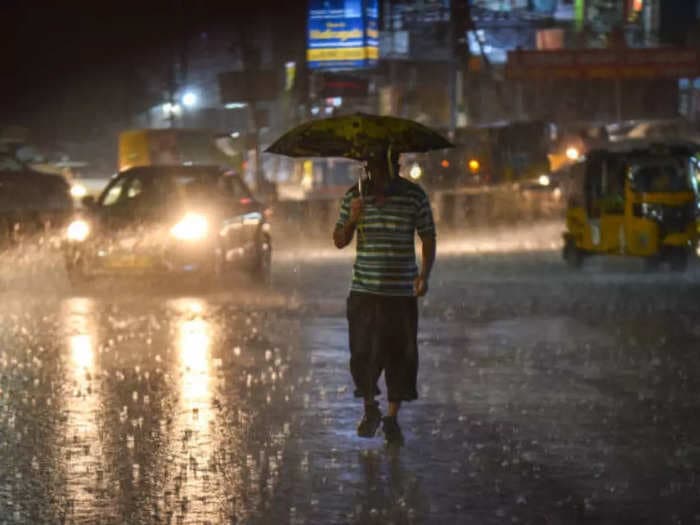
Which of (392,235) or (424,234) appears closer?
(392,235)

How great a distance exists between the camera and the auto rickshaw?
774 inches

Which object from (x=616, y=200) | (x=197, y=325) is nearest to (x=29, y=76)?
(x=616, y=200)

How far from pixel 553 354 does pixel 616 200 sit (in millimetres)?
9279

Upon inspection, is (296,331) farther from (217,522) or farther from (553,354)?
(217,522)

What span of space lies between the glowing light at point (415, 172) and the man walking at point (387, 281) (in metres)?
38.8

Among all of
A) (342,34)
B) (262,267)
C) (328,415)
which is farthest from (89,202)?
(342,34)

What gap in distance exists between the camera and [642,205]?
1991 cm

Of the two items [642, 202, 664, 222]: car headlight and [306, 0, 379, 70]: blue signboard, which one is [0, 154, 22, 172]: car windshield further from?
[306, 0, 379, 70]: blue signboard

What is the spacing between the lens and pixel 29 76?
209ft

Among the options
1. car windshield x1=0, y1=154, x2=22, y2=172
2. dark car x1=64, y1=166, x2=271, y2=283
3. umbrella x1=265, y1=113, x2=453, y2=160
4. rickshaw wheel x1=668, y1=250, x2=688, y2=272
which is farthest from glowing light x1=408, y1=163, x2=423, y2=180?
umbrella x1=265, y1=113, x2=453, y2=160

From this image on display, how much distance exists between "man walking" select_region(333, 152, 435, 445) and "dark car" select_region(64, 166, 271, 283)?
9.32m

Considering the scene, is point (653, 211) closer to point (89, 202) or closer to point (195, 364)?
point (89, 202)

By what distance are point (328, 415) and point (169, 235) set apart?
8.74 metres

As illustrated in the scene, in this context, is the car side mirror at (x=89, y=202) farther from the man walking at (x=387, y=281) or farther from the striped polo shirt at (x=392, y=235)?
the striped polo shirt at (x=392, y=235)
